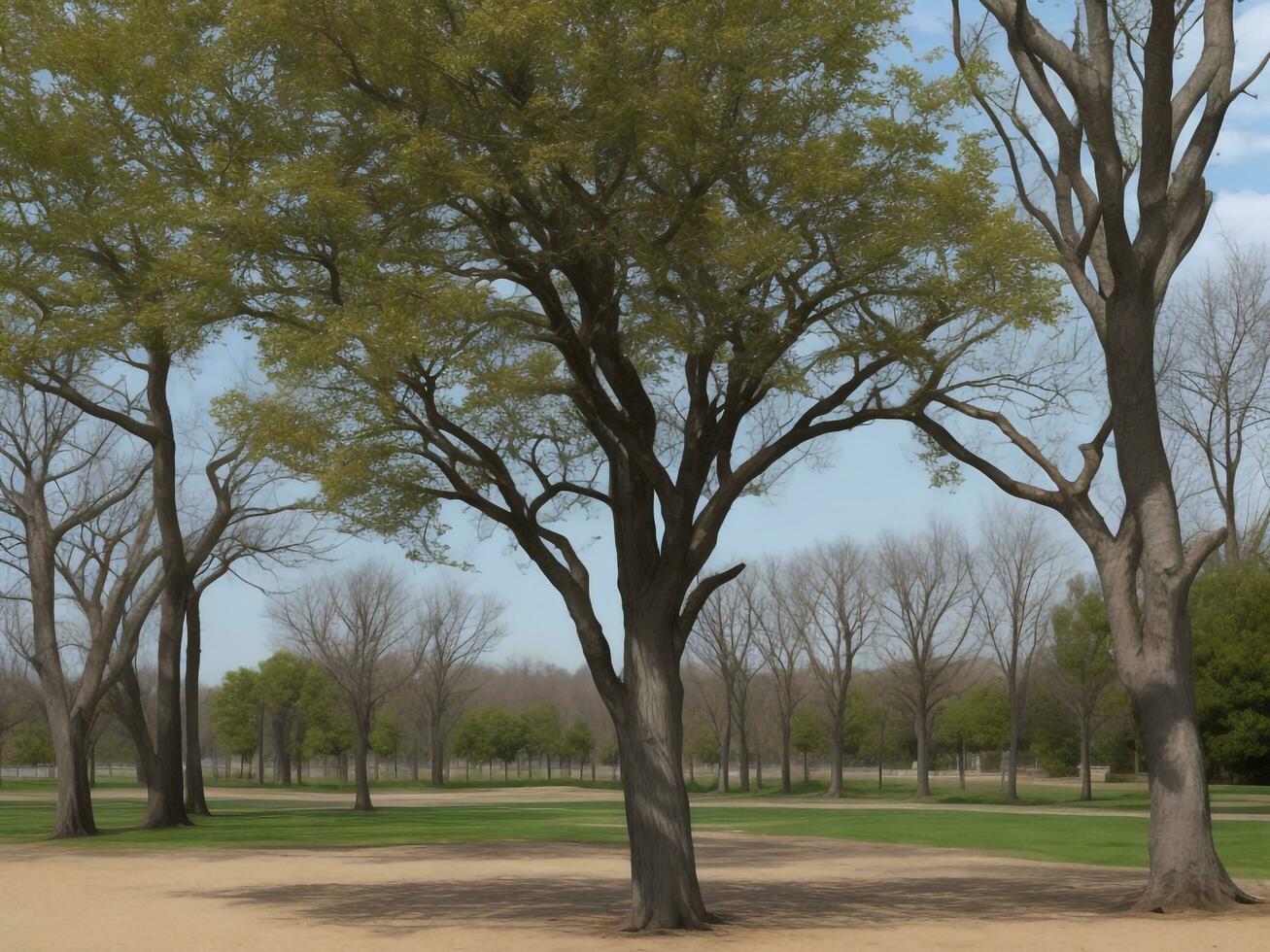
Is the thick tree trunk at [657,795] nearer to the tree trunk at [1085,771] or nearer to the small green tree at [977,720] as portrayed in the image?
the tree trunk at [1085,771]

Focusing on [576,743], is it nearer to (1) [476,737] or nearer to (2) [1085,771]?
(1) [476,737]

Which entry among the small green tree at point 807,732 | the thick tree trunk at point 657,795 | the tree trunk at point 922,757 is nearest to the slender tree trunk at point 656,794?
the thick tree trunk at point 657,795

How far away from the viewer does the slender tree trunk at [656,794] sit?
13.7 metres

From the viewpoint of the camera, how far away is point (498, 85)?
42.0 feet

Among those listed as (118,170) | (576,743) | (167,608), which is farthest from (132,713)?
(576,743)

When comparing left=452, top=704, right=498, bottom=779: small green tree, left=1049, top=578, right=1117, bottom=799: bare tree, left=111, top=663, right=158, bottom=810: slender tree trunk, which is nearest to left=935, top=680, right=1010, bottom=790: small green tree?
left=1049, top=578, right=1117, bottom=799: bare tree

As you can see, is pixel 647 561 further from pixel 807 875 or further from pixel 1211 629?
pixel 1211 629

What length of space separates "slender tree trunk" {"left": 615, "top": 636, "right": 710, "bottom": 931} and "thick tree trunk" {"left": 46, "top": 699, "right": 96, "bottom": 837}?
62.7 ft

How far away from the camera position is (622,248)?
1345 centimetres

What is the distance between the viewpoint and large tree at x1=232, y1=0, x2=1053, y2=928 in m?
12.3

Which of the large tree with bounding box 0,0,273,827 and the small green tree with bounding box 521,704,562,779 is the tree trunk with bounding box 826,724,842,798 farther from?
the large tree with bounding box 0,0,273,827

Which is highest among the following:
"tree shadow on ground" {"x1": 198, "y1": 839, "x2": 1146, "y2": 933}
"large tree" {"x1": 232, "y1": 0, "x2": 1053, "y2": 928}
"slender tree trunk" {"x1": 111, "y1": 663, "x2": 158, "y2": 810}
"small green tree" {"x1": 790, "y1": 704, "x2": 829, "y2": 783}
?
"large tree" {"x1": 232, "y1": 0, "x2": 1053, "y2": 928}

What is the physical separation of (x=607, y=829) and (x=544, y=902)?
15988mm

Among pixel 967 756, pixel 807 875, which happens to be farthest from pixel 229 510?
pixel 967 756
